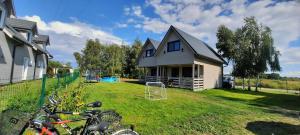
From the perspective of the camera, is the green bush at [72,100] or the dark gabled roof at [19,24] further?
the dark gabled roof at [19,24]

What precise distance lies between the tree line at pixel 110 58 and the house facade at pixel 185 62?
1677 centimetres

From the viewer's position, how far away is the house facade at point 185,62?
61.8ft

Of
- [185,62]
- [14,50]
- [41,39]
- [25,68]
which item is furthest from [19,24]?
[185,62]

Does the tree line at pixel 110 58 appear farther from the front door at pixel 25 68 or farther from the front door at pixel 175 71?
the front door at pixel 25 68

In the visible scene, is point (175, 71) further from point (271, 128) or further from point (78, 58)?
point (78, 58)

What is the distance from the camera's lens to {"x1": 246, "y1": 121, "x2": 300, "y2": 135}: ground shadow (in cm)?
→ 539

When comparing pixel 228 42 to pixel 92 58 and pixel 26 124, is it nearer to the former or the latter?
pixel 26 124

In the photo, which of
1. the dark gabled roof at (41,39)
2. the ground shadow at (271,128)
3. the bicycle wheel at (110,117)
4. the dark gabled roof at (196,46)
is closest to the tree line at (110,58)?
the dark gabled roof at (41,39)

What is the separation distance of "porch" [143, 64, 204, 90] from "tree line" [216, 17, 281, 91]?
21.8ft

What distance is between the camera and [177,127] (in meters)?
5.48

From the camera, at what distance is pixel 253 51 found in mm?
23422

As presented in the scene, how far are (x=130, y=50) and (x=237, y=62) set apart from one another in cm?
2479

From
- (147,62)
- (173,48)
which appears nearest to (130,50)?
(147,62)

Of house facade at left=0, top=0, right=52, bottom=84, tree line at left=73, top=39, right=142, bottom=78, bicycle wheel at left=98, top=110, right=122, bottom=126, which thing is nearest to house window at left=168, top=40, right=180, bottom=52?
house facade at left=0, top=0, right=52, bottom=84
